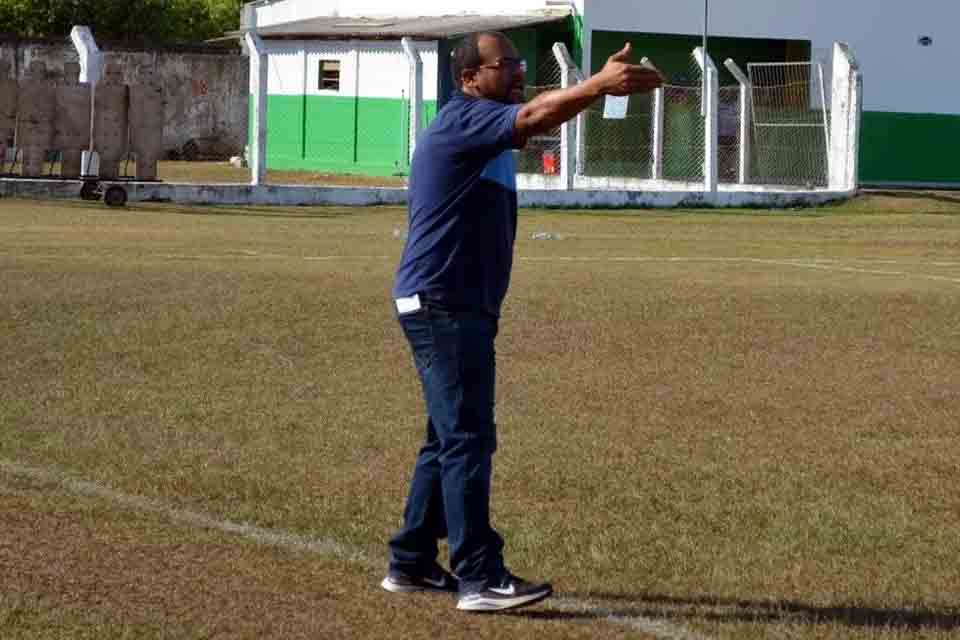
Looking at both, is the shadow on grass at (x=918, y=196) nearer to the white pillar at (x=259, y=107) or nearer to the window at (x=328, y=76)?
the white pillar at (x=259, y=107)

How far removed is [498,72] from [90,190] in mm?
23464

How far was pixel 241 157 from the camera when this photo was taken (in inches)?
1969

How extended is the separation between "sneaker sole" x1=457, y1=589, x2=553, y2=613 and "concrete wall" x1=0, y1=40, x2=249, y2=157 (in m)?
45.8

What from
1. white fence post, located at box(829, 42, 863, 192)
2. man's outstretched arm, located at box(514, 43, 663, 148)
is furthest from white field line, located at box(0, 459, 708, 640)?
white fence post, located at box(829, 42, 863, 192)

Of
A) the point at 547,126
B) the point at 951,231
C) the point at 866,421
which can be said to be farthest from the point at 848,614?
the point at 951,231

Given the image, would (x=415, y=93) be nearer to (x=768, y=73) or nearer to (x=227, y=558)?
(x=768, y=73)

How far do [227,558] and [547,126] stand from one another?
2.20 meters

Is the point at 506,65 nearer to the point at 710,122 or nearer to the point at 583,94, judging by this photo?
the point at 583,94

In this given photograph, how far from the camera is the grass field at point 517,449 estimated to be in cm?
659

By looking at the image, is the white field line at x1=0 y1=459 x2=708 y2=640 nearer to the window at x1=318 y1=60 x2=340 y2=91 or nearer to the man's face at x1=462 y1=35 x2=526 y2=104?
the man's face at x1=462 y1=35 x2=526 y2=104

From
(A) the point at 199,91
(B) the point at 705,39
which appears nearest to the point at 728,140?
(B) the point at 705,39

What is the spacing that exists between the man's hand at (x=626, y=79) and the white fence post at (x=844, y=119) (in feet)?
91.9

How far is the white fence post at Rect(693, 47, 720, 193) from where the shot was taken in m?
31.7

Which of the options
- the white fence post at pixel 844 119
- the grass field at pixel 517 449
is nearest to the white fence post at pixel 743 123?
the white fence post at pixel 844 119
